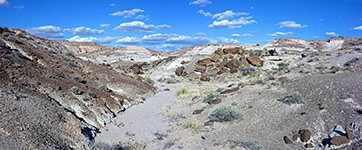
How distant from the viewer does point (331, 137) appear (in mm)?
7535

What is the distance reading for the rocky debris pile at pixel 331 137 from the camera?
283 inches

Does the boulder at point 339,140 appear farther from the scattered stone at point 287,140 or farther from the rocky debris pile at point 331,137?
the scattered stone at point 287,140

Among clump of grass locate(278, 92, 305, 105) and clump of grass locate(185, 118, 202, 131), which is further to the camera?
clump of grass locate(185, 118, 202, 131)

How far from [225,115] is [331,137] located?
180 inches

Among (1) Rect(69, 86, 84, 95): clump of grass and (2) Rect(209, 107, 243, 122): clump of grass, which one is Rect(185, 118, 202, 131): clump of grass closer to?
(2) Rect(209, 107, 243, 122): clump of grass

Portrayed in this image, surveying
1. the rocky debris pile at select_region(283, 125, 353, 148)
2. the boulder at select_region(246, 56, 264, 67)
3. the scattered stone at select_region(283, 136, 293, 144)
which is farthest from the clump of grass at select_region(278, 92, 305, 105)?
the boulder at select_region(246, 56, 264, 67)

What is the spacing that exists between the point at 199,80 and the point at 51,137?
77.9 feet

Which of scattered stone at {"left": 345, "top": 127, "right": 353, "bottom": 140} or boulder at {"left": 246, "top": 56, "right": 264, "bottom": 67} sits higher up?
boulder at {"left": 246, "top": 56, "right": 264, "bottom": 67}

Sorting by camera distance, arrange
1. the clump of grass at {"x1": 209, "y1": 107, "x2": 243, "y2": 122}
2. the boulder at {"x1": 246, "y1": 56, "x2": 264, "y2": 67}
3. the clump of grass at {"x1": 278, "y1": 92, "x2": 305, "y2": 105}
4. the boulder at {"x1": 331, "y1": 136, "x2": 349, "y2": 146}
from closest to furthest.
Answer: the boulder at {"x1": 331, "y1": 136, "x2": 349, "y2": 146} < the clump of grass at {"x1": 278, "y1": 92, "x2": 305, "y2": 105} < the clump of grass at {"x1": 209, "y1": 107, "x2": 243, "y2": 122} < the boulder at {"x1": 246, "y1": 56, "x2": 264, "y2": 67}

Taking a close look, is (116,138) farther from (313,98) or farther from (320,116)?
(313,98)

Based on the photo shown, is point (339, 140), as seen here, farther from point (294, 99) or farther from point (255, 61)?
point (255, 61)

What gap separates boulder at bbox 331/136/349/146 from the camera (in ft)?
23.4

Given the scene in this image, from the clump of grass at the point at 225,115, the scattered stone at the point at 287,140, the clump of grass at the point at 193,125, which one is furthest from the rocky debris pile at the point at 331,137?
the clump of grass at the point at 193,125

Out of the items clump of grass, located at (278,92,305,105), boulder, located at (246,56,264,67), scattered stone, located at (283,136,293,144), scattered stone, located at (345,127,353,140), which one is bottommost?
scattered stone, located at (283,136,293,144)
